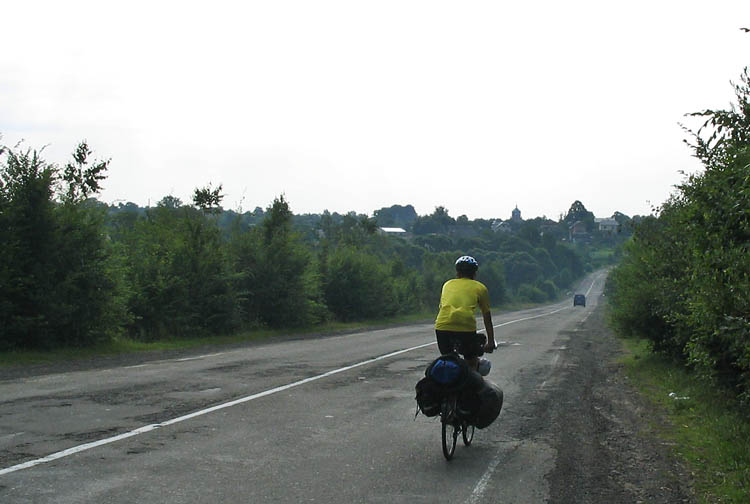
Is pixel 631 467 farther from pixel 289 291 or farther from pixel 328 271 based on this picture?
pixel 328 271

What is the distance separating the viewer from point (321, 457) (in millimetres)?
7027

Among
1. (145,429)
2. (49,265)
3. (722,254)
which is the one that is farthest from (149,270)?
(722,254)

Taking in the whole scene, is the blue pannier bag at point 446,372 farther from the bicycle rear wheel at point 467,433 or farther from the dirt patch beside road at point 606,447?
the dirt patch beside road at point 606,447

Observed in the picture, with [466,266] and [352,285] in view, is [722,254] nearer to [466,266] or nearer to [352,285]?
[466,266]

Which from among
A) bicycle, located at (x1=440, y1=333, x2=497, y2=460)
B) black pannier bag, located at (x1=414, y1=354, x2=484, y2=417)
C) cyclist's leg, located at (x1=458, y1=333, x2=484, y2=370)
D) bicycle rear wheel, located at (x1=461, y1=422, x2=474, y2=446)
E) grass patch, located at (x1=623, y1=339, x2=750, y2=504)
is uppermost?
cyclist's leg, located at (x1=458, y1=333, x2=484, y2=370)

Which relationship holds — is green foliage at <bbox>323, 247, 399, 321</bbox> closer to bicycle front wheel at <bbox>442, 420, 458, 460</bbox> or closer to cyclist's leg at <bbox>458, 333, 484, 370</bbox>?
cyclist's leg at <bbox>458, 333, 484, 370</bbox>

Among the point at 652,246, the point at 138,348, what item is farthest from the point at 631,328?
the point at 138,348

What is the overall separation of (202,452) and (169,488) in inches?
49.9

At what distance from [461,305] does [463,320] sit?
7.0 inches

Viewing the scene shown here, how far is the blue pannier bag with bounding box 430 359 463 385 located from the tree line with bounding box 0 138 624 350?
42.5 ft

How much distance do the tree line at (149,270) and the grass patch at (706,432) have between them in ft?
45.5

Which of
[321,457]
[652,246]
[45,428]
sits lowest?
[321,457]

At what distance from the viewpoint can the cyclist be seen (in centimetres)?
762

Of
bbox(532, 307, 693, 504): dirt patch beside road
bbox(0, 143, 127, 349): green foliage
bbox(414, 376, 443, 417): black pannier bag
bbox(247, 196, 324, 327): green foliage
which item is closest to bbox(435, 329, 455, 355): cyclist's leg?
bbox(414, 376, 443, 417): black pannier bag
